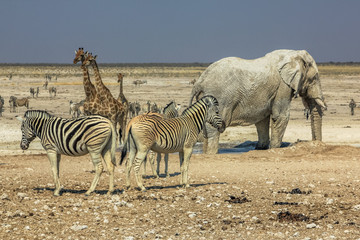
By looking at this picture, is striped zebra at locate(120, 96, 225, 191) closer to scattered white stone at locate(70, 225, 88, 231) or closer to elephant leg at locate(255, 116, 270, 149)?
scattered white stone at locate(70, 225, 88, 231)

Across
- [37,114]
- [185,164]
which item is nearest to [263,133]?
[185,164]

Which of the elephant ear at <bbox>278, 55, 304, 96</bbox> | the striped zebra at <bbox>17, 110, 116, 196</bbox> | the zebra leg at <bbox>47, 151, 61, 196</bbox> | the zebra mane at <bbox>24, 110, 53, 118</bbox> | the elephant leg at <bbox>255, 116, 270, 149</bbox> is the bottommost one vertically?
the elephant leg at <bbox>255, 116, 270, 149</bbox>

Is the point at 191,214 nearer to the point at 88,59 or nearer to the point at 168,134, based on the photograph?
the point at 168,134

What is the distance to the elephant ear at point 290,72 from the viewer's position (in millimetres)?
16188

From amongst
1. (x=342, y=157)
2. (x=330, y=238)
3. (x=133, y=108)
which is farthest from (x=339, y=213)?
(x=133, y=108)

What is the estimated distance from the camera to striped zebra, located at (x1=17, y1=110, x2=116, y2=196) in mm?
9117

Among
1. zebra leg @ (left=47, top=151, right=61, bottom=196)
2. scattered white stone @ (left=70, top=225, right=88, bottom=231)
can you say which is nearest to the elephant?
zebra leg @ (left=47, top=151, right=61, bottom=196)

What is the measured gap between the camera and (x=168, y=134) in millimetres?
9898

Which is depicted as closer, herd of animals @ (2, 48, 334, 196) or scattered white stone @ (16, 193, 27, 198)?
scattered white stone @ (16, 193, 27, 198)

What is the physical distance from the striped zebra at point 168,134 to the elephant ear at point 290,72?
19.7ft

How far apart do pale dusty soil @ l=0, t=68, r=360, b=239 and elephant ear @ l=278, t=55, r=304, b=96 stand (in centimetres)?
229

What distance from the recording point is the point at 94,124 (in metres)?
9.16

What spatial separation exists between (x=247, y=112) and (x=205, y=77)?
4.77ft

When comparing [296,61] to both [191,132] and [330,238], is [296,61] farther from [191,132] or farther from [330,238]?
[330,238]
